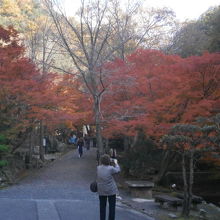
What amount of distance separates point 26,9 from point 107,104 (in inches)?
989

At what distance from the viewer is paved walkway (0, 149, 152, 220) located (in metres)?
8.23

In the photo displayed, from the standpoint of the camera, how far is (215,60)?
49.5 feet

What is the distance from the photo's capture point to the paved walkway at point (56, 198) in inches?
324

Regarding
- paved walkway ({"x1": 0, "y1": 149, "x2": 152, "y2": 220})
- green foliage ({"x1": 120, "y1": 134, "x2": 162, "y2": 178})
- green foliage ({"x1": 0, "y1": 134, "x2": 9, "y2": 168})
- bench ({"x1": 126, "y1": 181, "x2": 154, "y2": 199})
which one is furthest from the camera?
green foliage ({"x1": 120, "y1": 134, "x2": 162, "y2": 178})

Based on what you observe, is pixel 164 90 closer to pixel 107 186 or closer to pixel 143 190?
pixel 143 190

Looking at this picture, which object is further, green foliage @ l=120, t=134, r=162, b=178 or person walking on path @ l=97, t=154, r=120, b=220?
green foliage @ l=120, t=134, r=162, b=178

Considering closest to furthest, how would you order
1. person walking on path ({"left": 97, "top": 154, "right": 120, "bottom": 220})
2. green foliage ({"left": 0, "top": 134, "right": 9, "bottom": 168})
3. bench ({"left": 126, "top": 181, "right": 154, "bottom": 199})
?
person walking on path ({"left": 97, "top": 154, "right": 120, "bottom": 220}) → bench ({"left": 126, "top": 181, "right": 154, "bottom": 199}) → green foliage ({"left": 0, "top": 134, "right": 9, "bottom": 168})

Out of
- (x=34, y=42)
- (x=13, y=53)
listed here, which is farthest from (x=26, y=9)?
(x=13, y=53)

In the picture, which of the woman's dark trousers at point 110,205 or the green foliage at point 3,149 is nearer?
the woman's dark trousers at point 110,205

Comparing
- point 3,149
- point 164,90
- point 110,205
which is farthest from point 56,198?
point 164,90

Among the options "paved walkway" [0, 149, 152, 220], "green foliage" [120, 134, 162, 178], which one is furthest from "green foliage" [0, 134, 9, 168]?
"green foliage" [120, 134, 162, 178]

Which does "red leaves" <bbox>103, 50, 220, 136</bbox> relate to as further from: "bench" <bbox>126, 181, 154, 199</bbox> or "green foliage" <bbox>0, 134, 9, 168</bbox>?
"green foliage" <bbox>0, 134, 9, 168</bbox>

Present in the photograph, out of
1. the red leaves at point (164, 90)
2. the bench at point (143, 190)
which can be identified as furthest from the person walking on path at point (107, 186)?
the red leaves at point (164, 90)

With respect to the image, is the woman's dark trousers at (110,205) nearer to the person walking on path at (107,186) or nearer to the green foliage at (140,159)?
the person walking on path at (107,186)
